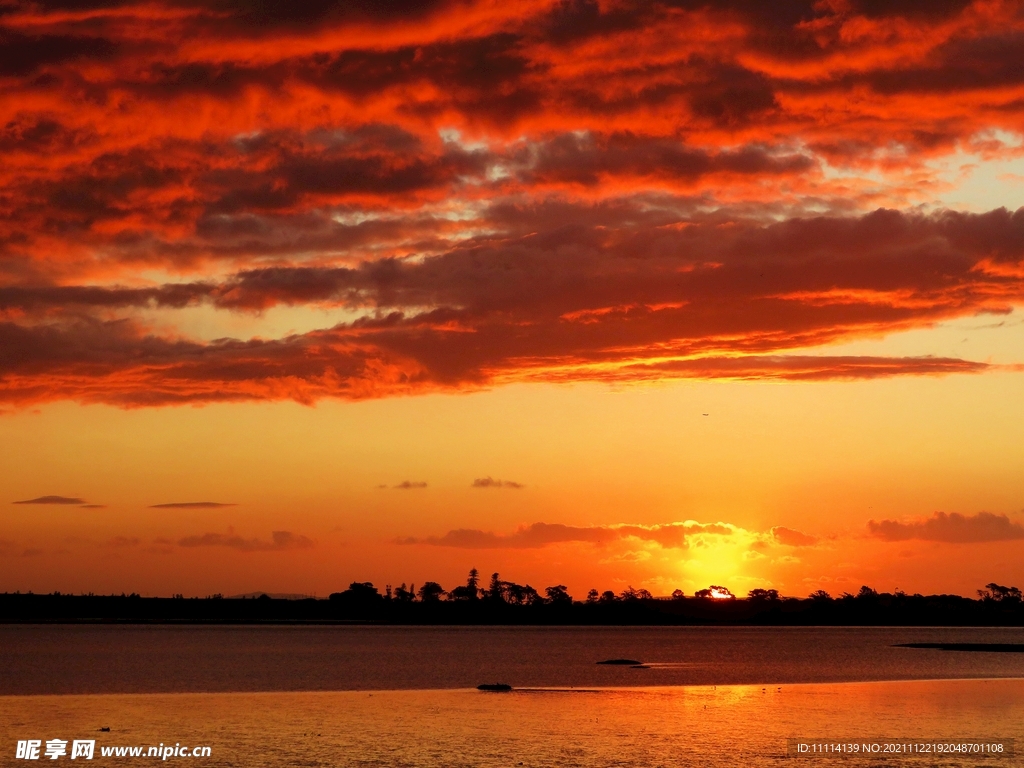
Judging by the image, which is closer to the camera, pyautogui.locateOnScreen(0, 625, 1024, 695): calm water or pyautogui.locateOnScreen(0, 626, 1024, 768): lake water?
pyautogui.locateOnScreen(0, 626, 1024, 768): lake water

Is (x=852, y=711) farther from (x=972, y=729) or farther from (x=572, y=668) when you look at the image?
(x=572, y=668)

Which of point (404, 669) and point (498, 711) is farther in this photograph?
point (404, 669)

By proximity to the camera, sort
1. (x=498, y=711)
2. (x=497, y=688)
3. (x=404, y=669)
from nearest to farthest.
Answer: (x=498, y=711) → (x=497, y=688) → (x=404, y=669)

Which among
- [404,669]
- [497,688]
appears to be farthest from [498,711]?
[404,669]

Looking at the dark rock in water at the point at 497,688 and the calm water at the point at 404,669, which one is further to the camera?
the calm water at the point at 404,669

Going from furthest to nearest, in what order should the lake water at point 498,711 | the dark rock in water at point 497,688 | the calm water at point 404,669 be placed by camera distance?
the calm water at point 404,669
the dark rock in water at point 497,688
the lake water at point 498,711

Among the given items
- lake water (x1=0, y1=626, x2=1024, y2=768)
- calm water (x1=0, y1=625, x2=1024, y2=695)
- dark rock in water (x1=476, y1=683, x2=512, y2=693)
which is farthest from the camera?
calm water (x1=0, y1=625, x2=1024, y2=695)

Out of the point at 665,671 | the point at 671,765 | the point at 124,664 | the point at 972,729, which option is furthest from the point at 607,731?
the point at 124,664

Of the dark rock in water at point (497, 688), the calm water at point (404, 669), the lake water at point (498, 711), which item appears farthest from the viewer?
the calm water at point (404, 669)

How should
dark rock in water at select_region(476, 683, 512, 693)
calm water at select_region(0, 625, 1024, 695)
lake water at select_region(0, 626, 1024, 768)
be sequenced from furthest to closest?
calm water at select_region(0, 625, 1024, 695) → dark rock in water at select_region(476, 683, 512, 693) → lake water at select_region(0, 626, 1024, 768)

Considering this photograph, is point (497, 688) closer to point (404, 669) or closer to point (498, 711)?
point (498, 711)

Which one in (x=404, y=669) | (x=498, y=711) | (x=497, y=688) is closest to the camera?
(x=498, y=711)

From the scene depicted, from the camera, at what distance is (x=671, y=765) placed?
61.1m

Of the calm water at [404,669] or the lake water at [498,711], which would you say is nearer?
the lake water at [498,711]
